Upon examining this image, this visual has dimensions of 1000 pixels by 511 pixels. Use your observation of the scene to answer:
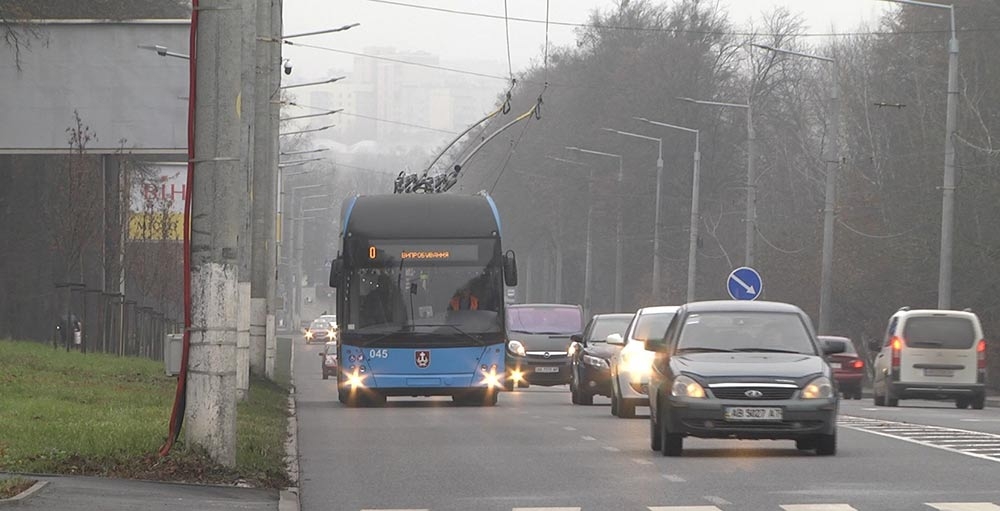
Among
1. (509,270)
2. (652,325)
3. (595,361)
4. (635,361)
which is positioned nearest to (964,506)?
(635,361)

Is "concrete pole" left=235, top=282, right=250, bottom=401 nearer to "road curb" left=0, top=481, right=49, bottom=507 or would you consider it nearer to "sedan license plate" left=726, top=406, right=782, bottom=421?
"sedan license plate" left=726, top=406, right=782, bottom=421

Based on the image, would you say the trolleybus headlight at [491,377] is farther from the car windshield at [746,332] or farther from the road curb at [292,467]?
the car windshield at [746,332]

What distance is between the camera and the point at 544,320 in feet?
144

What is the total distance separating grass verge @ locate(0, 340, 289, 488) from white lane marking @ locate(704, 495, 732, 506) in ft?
10.1

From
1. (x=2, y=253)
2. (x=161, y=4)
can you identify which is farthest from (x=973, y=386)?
(x=2, y=253)

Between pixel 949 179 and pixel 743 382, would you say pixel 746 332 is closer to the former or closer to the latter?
pixel 743 382

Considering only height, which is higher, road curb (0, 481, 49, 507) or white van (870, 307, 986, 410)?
road curb (0, 481, 49, 507)

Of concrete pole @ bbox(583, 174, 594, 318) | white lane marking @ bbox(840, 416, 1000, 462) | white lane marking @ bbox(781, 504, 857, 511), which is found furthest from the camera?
concrete pole @ bbox(583, 174, 594, 318)

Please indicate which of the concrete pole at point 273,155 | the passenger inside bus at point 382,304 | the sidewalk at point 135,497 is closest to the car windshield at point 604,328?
the passenger inside bus at point 382,304

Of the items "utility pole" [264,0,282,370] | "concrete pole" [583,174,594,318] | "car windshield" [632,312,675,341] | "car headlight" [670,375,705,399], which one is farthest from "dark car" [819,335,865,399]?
"concrete pole" [583,174,594,318]

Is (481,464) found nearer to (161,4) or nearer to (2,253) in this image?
(161,4)

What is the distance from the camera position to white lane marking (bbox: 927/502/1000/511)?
553 inches

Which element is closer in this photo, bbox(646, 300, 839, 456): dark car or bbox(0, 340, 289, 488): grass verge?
bbox(0, 340, 289, 488): grass verge

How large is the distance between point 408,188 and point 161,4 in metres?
13.6
